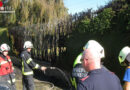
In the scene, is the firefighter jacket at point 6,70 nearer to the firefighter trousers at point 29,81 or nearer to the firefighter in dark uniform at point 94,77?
the firefighter trousers at point 29,81

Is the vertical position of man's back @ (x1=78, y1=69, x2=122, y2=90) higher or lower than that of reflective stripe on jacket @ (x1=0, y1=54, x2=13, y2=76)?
higher

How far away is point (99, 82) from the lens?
192 centimetres

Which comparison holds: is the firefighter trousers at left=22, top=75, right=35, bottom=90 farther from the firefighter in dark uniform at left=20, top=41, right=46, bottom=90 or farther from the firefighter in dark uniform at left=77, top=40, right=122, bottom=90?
the firefighter in dark uniform at left=77, top=40, right=122, bottom=90

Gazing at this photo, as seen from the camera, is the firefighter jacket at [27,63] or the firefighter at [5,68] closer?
the firefighter at [5,68]

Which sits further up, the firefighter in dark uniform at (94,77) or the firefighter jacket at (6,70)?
the firefighter in dark uniform at (94,77)

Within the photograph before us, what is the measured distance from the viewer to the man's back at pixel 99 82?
1.87m

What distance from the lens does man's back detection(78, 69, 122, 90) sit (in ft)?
6.13

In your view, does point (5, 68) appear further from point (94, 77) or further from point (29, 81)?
point (94, 77)

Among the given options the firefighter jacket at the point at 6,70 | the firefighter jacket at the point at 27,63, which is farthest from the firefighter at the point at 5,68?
the firefighter jacket at the point at 27,63

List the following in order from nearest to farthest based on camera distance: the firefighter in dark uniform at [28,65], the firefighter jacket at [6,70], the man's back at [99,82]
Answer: the man's back at [99,82] → the firefighter jacket at [6,70] → the firefighter in dark uniform at [28,65]

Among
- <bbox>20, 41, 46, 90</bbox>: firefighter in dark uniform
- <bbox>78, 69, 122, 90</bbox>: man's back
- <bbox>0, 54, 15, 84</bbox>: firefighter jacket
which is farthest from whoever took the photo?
<bbox>20, 41, 46, 90</bbox>: firefighter in dark uniform

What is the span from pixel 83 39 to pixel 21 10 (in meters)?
11.9

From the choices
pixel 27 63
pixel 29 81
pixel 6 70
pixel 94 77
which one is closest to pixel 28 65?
pixel 27 63

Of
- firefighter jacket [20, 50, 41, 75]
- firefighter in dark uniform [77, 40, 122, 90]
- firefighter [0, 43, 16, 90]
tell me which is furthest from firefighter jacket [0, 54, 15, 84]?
firefighter in dark uniform [77, 40, 122, 90]
